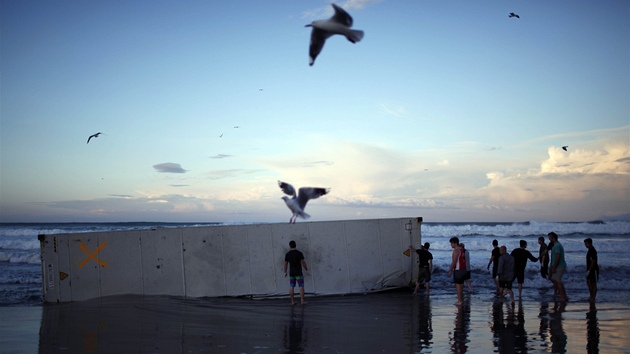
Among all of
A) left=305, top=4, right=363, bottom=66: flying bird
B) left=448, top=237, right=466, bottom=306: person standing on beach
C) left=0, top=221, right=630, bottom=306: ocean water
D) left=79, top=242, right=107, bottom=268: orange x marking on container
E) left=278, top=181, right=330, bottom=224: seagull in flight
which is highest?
left=305, top=4, right=363, bottom=66: flying bird

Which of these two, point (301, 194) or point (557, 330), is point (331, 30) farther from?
point (557, 330)

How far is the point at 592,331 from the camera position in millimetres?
11094

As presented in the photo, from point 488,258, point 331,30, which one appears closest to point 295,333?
point 331,30

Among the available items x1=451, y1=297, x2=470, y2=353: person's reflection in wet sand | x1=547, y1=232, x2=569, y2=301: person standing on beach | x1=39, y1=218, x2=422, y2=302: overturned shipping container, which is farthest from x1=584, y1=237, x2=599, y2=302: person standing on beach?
x1=39, y1=218, x2=422, y2=302: overturned shipping container

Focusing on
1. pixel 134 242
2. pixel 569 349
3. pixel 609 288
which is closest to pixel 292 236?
pixel 134 242

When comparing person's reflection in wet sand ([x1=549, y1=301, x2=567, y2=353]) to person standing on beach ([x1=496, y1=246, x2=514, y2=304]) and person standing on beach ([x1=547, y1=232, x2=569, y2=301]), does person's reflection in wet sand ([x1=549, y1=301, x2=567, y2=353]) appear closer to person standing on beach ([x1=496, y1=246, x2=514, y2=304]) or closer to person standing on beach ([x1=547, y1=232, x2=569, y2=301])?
person standing on beach ([x1=547, y1=232, x2=569, y2=301])

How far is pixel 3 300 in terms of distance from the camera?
1705 centimetres

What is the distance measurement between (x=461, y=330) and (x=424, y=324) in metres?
0.97

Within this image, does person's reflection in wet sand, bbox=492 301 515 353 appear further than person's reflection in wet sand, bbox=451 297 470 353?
Yes

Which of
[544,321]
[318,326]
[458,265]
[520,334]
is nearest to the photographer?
[520,334]

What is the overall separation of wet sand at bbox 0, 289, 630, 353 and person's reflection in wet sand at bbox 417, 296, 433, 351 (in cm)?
2

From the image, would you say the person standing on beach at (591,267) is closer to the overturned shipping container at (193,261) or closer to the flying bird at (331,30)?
the overturned shipping container at (193,261)

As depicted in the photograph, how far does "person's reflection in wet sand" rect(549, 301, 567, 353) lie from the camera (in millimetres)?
9500

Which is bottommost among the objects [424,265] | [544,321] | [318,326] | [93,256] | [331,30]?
[544,321]
